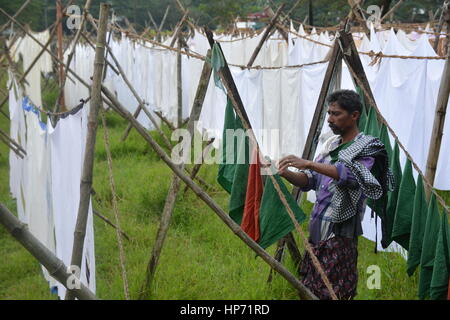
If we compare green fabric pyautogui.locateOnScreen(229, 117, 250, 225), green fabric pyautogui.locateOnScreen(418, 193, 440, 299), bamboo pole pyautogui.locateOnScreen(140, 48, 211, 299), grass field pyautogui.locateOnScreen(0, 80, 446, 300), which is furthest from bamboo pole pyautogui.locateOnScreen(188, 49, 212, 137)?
green fabric pyautogui.locateOnScreen(418, 193, 440, 299)

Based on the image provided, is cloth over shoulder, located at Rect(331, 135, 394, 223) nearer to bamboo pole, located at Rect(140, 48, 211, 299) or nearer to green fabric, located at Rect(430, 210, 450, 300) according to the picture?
green fabric, located at Rect(430, 210, 450, 300)

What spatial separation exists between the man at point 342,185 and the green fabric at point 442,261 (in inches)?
12.2

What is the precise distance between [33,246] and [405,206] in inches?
71.8

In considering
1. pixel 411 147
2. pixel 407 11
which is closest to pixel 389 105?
pixel 411 147

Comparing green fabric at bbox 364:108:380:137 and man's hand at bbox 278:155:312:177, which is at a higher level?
green fabric at bbox 364:108:380:137

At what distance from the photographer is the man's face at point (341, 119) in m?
2.14

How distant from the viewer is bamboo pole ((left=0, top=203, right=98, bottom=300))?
46.5 inches

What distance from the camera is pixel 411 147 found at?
Answer: 12.5 ft

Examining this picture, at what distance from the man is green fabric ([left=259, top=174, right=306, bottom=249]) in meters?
0.09

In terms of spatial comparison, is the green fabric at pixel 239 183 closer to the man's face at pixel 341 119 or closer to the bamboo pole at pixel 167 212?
the bamboo pole at pixel 167 212

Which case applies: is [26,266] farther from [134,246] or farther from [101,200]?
[101,200]

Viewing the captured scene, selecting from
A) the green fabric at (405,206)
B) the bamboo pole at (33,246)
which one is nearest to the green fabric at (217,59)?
the green fabric at (405,206)
